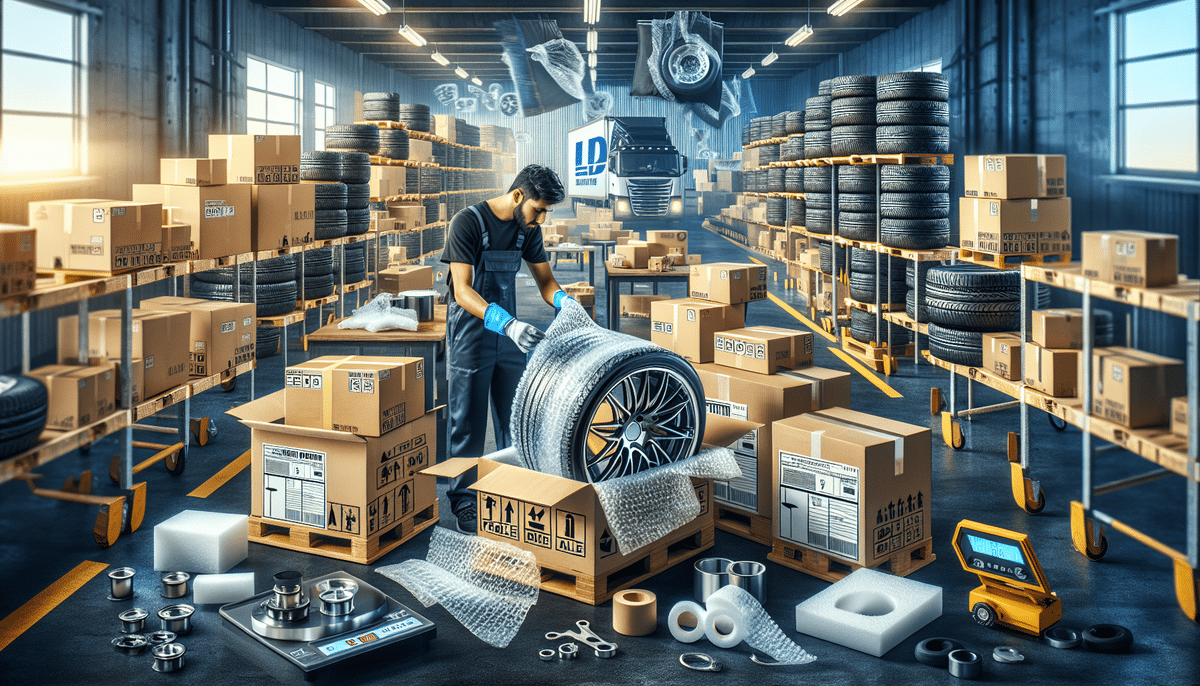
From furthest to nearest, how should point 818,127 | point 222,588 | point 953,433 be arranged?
point 818,127, point 953,433, point 222,588

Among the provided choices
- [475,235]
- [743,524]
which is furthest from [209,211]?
[743,524]

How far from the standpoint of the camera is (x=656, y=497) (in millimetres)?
4191

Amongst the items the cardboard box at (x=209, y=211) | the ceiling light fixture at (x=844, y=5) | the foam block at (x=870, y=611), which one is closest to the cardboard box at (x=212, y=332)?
the cardboard box at (x=209, y=211)

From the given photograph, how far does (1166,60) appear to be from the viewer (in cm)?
861

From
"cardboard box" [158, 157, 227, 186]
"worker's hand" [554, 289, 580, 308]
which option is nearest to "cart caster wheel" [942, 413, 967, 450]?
"worker's hand" [554, 289, 580, 308]

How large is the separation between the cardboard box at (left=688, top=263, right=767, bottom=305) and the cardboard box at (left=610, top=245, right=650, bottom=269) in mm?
3415

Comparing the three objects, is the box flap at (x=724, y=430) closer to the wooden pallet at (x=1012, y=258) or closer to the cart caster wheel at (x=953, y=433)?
the cart caster wheel at (x=953, y=433)

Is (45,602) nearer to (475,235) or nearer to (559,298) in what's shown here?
(475,235)

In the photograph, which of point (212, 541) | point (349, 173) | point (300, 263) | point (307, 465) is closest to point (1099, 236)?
point (307, 465)

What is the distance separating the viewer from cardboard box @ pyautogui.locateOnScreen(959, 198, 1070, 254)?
616cm

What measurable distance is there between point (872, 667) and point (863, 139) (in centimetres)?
766

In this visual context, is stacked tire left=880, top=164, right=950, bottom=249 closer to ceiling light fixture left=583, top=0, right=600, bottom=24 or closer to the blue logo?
ceiling light fixture left=583, top=0, right=600, bottom=24

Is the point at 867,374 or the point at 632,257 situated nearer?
the point at 867,374

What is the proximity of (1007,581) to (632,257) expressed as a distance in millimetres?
7099
